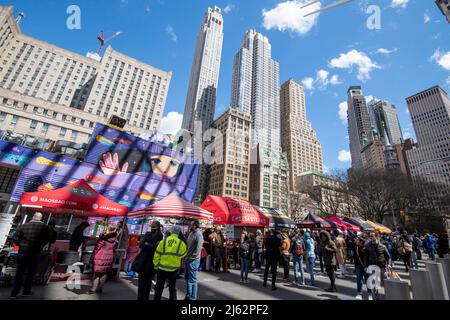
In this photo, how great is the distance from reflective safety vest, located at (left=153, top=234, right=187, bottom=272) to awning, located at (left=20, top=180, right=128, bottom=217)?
16.1 feet

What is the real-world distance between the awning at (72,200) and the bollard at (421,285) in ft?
30.2

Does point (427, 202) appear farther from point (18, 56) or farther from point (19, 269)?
point (18, 56)

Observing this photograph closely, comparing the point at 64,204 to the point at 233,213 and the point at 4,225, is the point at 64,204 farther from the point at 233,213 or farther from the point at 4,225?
the point at 233,213

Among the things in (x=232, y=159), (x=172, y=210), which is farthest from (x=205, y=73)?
(x=172, y=210)

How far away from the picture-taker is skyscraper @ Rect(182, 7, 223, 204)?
130000 millimetres

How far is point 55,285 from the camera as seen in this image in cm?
647

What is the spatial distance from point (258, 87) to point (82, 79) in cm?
9806

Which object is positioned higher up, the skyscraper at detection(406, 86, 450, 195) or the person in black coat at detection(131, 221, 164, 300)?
the skyscraper at detection(406, 86, 450, 195)

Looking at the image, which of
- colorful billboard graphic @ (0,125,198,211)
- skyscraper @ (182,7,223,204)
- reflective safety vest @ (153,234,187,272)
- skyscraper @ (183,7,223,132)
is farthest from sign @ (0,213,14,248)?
skyscraper @ (183,7,223,132)

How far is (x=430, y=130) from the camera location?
112 meters

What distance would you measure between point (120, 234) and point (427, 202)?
47.9 meters

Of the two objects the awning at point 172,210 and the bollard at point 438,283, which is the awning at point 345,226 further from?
the bollard at point 438,283

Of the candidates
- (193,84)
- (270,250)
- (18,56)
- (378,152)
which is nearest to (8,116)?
(18,56)

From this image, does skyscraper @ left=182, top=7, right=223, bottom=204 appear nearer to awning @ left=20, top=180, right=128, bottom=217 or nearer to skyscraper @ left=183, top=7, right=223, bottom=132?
skyscraper @ left=183, top=7, right=223, bottom=132
